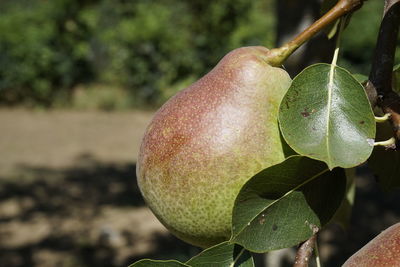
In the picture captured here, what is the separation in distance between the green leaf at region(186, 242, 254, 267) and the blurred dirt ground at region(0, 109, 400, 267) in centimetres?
154

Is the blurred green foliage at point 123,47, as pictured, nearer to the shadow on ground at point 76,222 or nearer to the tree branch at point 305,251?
the shadow on ground at point 76,222

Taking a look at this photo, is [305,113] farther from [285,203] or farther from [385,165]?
[385,165]

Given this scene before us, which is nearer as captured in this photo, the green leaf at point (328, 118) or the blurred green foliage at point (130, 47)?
the green leaf at point (328, 118)

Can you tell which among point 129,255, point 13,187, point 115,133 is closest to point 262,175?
point 129,255

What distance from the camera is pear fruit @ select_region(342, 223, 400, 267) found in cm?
64

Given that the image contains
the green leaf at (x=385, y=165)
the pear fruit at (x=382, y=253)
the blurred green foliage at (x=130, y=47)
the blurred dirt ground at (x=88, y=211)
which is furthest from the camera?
the blurred green foliage at (x=130, y=47)

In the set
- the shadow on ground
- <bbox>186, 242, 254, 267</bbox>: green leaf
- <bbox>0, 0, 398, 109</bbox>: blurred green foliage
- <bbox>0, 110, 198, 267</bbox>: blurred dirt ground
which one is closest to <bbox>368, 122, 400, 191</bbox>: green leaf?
<bbox>186, 242, 254, 267</bbox>: green leaf

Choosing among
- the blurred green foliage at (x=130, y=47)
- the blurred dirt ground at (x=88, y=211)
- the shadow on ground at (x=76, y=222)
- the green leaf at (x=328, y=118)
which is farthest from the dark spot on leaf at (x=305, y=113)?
the blurred green foliage at (x=130, y=47)

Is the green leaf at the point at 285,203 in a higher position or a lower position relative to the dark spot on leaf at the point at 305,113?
lower

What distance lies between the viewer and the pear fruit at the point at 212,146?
2.34 ft

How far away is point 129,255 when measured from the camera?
183 inches

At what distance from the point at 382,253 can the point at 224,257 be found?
19 centimetres

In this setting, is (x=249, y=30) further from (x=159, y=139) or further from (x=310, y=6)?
(x=159, y=139)

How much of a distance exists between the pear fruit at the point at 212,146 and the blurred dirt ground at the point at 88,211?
1522mm
